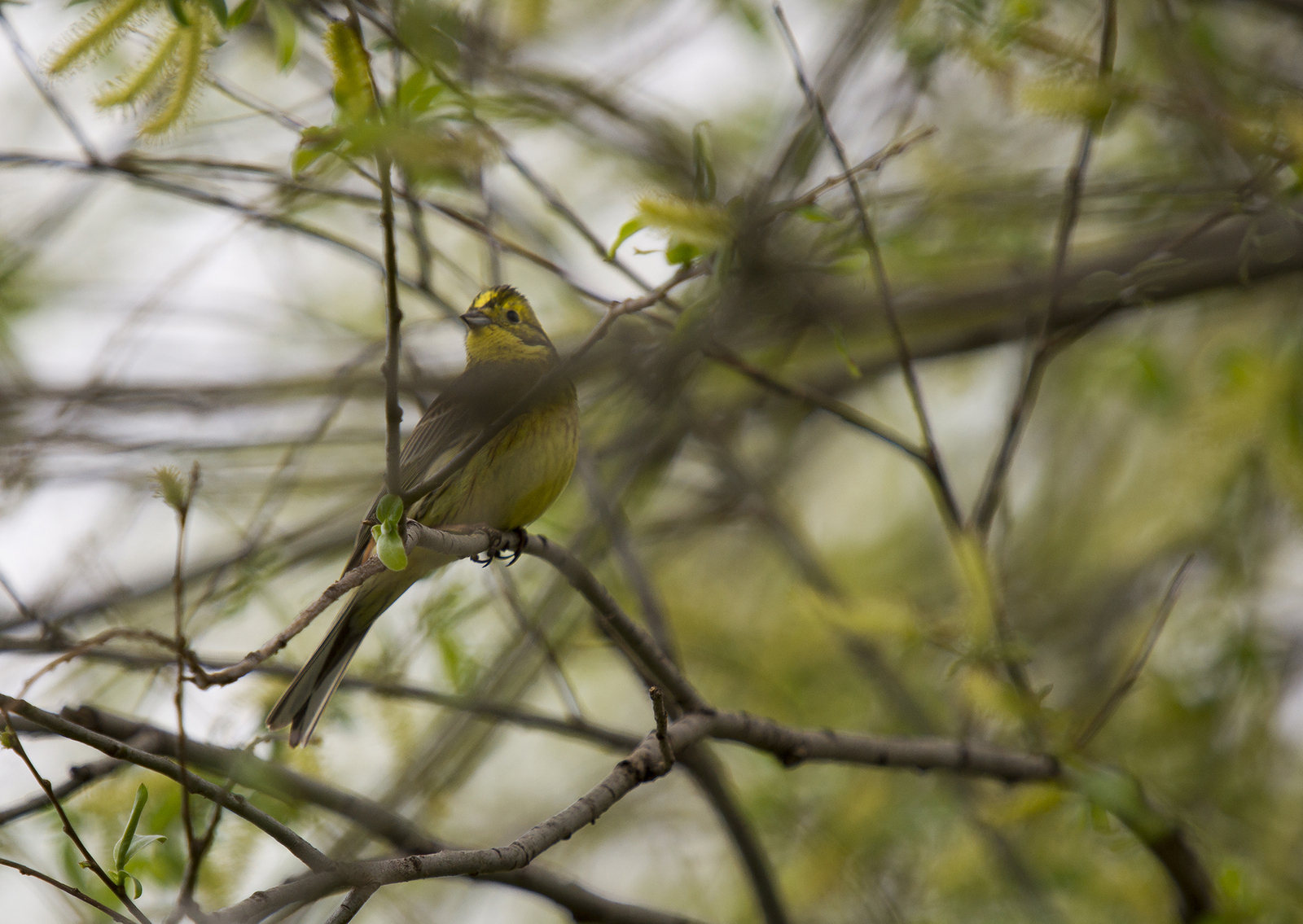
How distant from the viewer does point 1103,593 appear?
7.16m

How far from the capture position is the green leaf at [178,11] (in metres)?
2.41

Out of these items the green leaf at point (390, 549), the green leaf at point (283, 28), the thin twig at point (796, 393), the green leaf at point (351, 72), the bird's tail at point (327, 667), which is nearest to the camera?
the green leaf at point (351, 72)

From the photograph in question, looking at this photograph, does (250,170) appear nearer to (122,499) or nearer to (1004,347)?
(122,499)

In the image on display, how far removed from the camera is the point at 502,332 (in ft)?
17.0

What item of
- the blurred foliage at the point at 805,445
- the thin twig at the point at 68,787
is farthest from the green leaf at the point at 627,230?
the thin twig at the point at 68,787

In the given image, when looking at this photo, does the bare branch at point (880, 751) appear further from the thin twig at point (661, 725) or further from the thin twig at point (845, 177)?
the thin twig at point (845, 177)

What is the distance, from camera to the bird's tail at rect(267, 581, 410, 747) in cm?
365

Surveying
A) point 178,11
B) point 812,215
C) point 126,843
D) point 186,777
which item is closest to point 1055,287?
point 812,215

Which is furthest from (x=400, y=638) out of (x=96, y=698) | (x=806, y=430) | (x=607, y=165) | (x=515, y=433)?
(x=806, y=430)

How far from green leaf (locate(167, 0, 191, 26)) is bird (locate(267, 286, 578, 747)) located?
1.28m

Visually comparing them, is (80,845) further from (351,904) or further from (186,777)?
(351,904)

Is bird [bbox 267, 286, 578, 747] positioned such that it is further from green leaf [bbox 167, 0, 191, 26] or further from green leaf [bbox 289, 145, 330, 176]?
green leaf [bbox 167, 0, 191, 26]

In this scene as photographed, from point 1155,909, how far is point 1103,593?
8.16 feet

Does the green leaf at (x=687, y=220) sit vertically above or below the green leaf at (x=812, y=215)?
below
